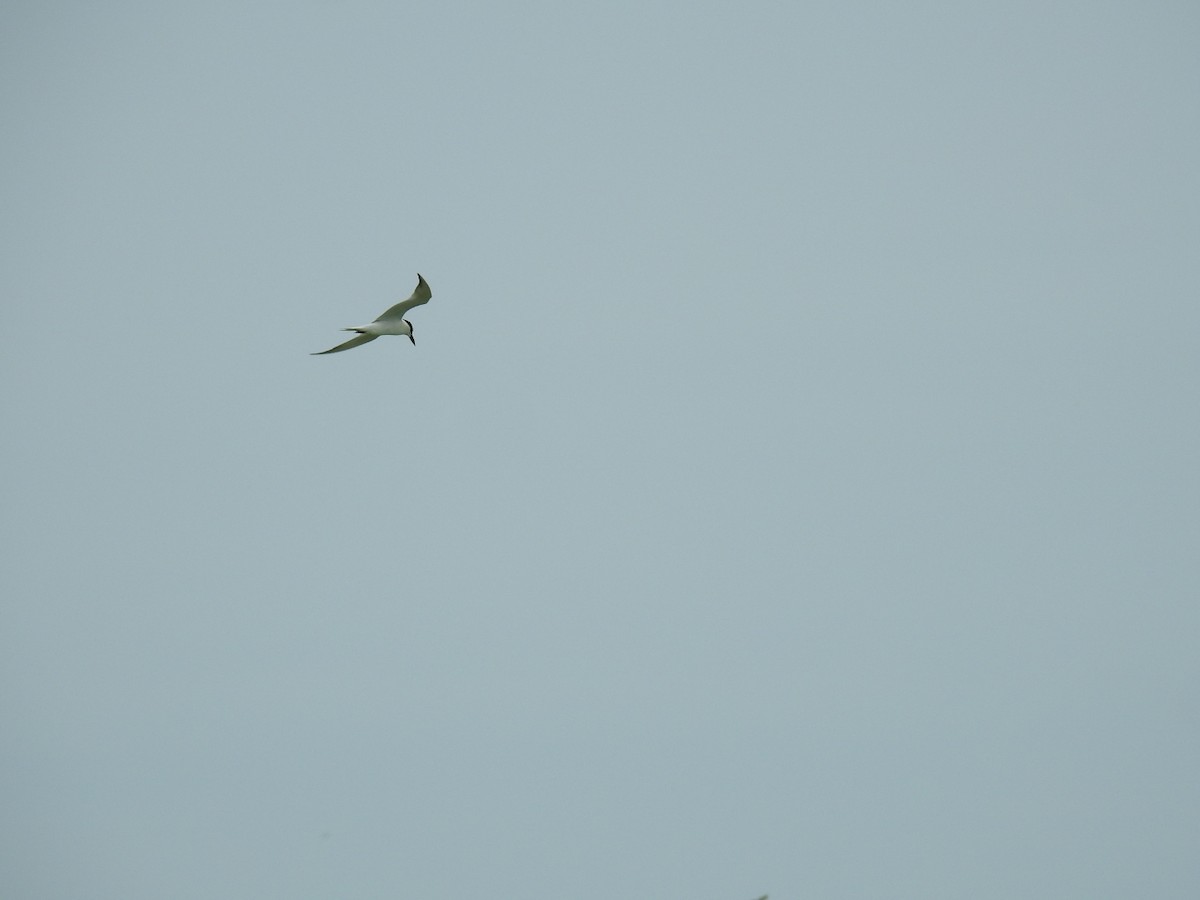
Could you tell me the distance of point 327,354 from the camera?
9588cm

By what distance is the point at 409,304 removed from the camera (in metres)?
96.2

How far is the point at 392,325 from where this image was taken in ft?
318

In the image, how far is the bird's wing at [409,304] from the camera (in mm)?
95250

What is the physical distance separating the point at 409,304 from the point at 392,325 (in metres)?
1.19

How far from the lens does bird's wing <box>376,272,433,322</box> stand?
3750 inches

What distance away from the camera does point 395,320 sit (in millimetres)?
97000

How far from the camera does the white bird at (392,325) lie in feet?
314

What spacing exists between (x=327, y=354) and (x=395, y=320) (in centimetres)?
276

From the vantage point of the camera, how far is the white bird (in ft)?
314
